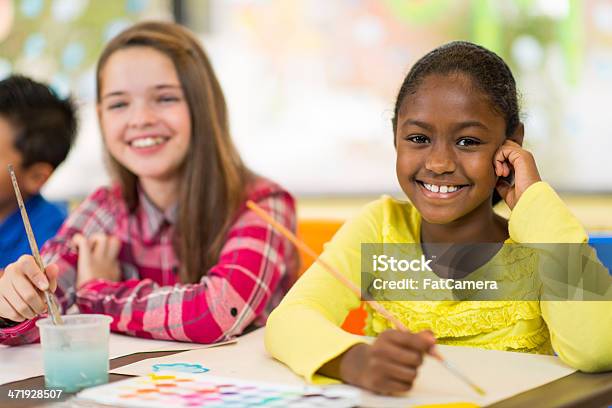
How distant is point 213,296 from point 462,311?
0.46 metres

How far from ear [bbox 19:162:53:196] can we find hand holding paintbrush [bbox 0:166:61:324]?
29.5 inches

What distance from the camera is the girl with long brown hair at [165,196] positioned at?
1.73m

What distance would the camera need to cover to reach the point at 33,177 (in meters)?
2.12

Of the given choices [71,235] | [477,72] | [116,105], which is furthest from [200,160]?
[477,72]

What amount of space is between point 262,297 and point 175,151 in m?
0.40

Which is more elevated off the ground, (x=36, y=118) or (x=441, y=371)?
(x=36, y=118)

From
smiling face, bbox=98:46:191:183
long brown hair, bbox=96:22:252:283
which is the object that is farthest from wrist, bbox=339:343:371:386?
smiling face, bbox=98:46:191:183

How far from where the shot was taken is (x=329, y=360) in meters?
1.10

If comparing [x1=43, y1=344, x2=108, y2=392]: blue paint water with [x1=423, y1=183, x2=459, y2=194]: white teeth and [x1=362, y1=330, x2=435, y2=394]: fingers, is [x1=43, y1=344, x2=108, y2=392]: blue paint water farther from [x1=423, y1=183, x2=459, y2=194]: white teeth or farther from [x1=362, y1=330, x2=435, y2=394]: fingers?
[x1=423, y1=183, x2=459, y2=194]: white teeth

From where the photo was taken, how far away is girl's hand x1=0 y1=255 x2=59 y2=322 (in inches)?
50.4

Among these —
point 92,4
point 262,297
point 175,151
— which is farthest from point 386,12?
point 262,297

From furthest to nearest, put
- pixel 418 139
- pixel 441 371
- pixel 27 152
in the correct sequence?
pixel 27 152, pixel 418 139, pixel 441 371

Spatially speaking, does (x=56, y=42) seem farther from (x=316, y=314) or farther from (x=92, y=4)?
(x=316, y=314)

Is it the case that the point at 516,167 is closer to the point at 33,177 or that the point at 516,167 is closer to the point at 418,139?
the point at 418,139
